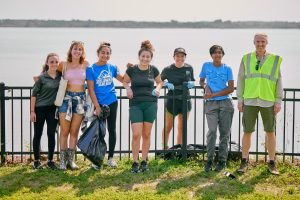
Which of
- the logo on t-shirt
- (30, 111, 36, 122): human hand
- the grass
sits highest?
the logo on t-shirt

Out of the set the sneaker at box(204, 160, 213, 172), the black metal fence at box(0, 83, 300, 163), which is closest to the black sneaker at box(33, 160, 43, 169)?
the black metal fence at box(0, 83, 300, 163)

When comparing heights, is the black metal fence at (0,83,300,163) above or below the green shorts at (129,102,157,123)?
below

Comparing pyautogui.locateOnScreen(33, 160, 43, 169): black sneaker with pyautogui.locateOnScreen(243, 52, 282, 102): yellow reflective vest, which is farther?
pyautogui.locateOnScreen(33, 160, 43, 169): black sneaker

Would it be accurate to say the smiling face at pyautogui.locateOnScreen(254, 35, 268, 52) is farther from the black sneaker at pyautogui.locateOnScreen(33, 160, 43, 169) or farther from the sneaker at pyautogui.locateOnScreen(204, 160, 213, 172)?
the black sneaker at pyautogui.locateOnScreen(33, 160, 43, 169)

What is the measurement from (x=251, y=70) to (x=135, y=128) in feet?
5.97

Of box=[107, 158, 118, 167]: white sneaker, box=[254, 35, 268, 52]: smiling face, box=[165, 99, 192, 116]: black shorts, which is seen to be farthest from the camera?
box=[165, 99, 192, 116]: black shorts

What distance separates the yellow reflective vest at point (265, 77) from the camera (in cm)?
750

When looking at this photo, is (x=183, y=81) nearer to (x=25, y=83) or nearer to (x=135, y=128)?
(x=135, y=128)

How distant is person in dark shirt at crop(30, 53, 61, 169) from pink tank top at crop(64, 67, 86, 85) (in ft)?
0.58

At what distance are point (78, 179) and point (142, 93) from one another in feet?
4.90

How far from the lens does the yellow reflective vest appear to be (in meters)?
7.50

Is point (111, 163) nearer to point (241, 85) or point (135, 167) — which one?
point (135, 167)

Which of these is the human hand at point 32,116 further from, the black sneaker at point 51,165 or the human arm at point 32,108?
the black sneaker at point 51,165

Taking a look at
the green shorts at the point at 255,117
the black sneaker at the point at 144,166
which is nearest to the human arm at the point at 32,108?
the black sneaker at the point at 144,166
